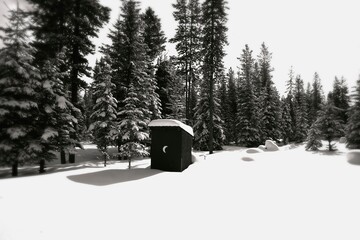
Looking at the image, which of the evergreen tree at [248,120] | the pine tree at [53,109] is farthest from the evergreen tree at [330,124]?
the pine tree at [53,109]

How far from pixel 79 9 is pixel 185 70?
15.1 metres

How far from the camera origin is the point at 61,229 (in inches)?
160

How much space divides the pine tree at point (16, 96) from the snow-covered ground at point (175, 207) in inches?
55.4

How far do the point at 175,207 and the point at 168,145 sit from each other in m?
5.20

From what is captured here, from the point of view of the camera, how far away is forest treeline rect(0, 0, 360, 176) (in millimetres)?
8141

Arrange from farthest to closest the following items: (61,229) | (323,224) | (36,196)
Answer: (36,196), (323,224), (61,229)

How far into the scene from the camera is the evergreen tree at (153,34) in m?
28.8

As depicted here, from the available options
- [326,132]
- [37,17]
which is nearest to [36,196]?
[37,17]

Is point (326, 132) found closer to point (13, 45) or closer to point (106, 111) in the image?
point (106, 111)

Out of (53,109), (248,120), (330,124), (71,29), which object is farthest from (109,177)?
(248,120)

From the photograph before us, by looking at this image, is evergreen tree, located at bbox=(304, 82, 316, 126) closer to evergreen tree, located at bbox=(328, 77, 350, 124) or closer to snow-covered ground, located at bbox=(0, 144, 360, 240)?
evergreen tree, located at bbox=(328, 77, 350, 124)

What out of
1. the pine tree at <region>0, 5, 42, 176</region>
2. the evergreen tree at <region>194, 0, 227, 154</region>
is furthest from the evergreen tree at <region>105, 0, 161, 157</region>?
the pine tree at <region>0, 5, 42, 176</region>

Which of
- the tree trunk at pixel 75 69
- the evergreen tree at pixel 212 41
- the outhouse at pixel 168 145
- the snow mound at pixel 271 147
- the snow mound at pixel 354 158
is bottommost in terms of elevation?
the snow mound at pixel 271 147

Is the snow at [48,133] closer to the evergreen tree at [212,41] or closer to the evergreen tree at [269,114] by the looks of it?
the evergreen tree at [212,41]
